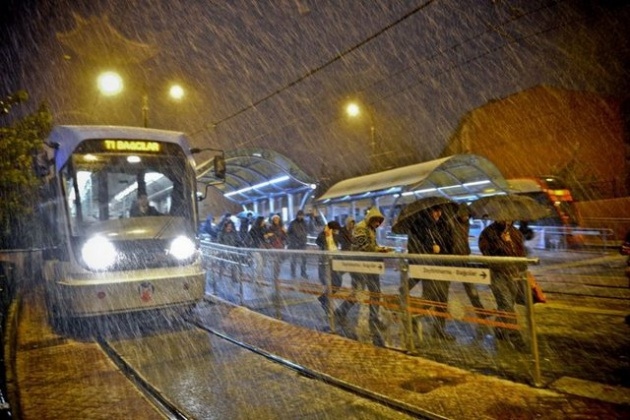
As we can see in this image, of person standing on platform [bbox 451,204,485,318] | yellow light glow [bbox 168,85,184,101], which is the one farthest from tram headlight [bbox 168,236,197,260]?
yellow light glow [bbox 168,85,184,101]

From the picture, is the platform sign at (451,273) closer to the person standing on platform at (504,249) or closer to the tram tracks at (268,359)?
the person standing on platform at (504,249)

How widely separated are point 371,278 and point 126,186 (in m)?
4.36

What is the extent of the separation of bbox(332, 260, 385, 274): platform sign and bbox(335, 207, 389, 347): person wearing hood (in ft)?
0.62

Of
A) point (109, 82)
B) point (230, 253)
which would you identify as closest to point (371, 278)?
point (230, 253)

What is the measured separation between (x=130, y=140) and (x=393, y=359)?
5.54m

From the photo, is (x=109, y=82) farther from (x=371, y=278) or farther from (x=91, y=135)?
(x=371, y=278)

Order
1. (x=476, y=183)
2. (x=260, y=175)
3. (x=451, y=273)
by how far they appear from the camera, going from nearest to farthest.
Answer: (x=451, y=273), (x=476, y=183), (x=260, y=175)

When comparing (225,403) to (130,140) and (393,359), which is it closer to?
(393,359)

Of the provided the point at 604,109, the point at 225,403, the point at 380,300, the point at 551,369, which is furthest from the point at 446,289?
the point at 604,109

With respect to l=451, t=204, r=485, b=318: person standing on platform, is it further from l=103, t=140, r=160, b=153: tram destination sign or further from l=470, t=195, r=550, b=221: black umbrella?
l=103, t=140, r=160, b=153: tram destination sign

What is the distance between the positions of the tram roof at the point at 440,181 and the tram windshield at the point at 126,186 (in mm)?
10206

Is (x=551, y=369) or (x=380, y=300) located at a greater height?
(x=380, y=300)

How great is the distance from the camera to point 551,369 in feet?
17.6

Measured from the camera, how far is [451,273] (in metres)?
5.49
